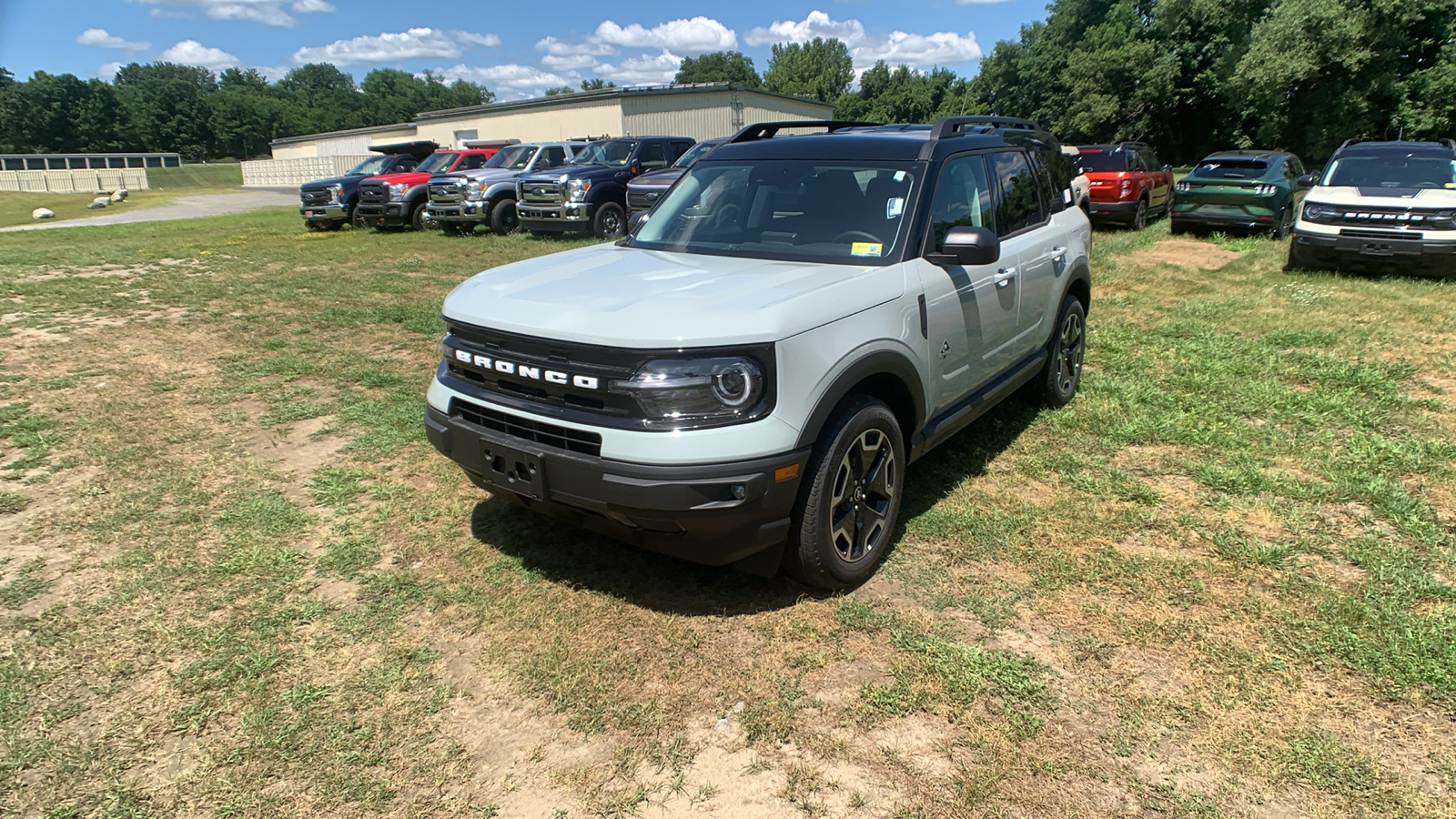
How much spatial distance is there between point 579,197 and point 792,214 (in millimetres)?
11375

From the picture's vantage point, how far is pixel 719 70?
148m

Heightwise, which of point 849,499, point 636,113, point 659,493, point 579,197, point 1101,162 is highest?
point 636,113

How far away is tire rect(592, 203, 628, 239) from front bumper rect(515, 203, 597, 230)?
158mm

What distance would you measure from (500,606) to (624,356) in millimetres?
1226

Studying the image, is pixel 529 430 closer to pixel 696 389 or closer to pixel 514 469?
pixel 514 469

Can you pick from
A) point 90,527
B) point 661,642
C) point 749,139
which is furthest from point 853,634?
point 90,527

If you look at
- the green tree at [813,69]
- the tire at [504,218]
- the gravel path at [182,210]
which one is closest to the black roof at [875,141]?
the tire at [504,218]

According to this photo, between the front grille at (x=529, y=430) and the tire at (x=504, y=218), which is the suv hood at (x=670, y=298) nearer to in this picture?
the front grille at (x=529, y=430)

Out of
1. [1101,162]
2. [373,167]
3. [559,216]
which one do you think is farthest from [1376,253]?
[373,167]

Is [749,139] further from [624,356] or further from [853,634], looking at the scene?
[853,634]

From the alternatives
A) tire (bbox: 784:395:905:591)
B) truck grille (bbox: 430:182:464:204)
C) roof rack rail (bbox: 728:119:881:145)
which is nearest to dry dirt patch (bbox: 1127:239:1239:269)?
roof rack rail (bbox: 728:119:881:145)

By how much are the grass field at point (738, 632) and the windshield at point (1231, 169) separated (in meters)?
9.86

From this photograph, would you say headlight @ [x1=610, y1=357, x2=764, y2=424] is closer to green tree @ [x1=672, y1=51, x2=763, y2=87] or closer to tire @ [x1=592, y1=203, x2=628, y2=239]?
tire @ [x1=592, y1=203, x2=628, y2=239]

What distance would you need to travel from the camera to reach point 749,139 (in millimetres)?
4961
